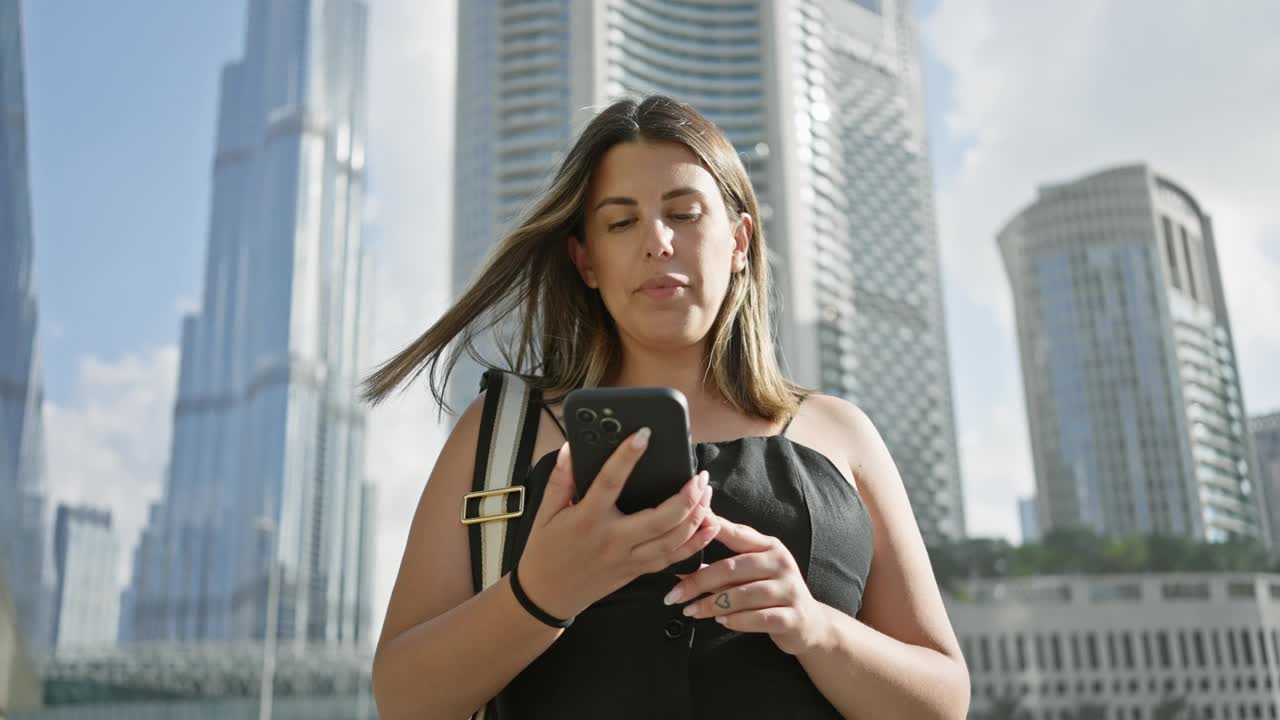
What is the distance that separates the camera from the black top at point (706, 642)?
0.91 meters

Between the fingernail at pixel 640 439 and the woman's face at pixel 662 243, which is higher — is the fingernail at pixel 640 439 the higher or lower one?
the lower one

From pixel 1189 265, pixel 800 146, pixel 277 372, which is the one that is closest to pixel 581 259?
pixel 800 146

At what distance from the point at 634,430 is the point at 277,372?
8626cm

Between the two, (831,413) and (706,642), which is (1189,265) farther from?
(706,642)

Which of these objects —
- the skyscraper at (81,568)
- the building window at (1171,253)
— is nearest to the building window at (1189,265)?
the building window at (1171,253)

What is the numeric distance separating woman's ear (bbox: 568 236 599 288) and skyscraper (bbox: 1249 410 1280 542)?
81828mm

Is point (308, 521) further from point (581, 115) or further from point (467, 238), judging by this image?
point (581, 115)

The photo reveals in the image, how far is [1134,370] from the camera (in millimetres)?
71188

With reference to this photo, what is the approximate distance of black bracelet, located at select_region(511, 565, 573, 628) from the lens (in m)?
0.82

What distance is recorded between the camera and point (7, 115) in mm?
10758

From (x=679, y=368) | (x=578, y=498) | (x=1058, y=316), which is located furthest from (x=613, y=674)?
(x=1058, y=316)

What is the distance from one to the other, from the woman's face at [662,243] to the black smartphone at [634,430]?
0.30 meters

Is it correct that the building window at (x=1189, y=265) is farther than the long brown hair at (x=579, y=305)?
Yes

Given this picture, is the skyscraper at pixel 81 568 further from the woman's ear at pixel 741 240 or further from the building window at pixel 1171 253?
the building window at pixel 1171 253
